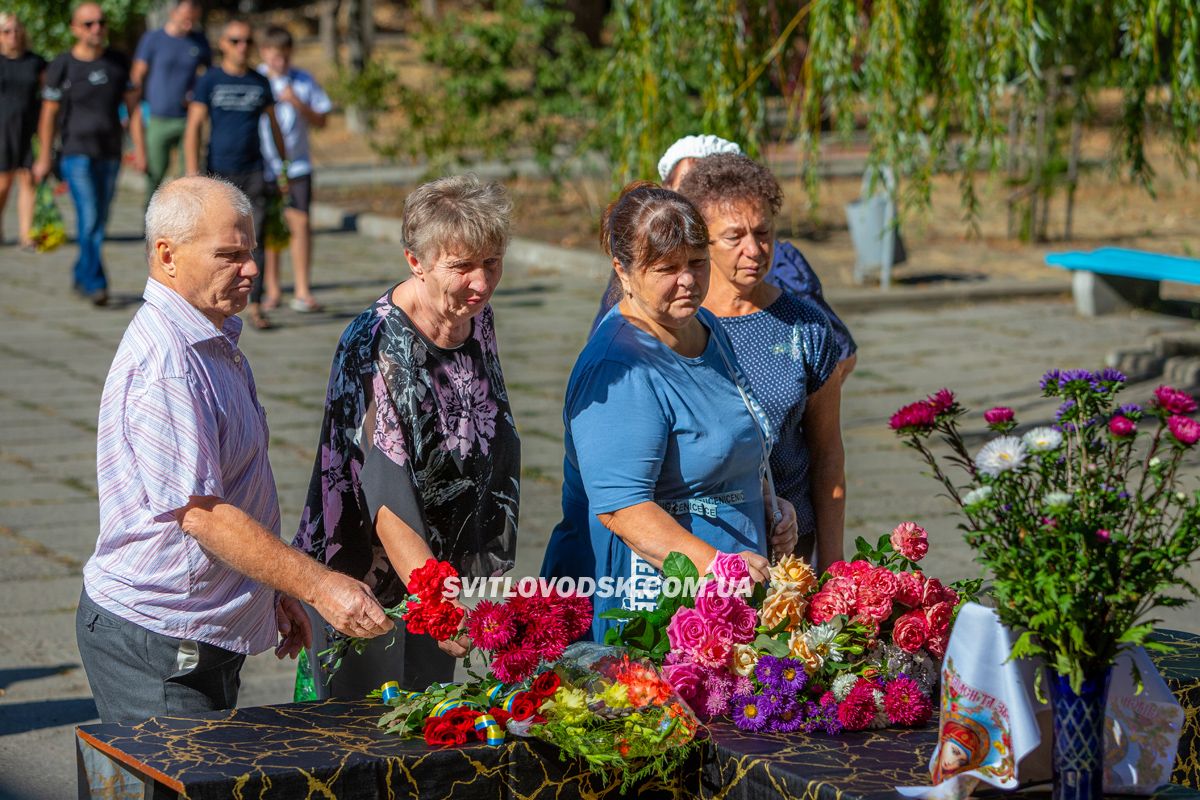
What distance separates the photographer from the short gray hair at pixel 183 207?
115 inches

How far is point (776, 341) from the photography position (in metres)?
3.70

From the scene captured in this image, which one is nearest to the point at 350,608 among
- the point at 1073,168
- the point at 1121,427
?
the point at 1121,427

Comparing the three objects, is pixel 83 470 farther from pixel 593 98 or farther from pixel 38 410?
pixel 593 98

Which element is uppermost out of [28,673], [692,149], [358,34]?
[692,149]

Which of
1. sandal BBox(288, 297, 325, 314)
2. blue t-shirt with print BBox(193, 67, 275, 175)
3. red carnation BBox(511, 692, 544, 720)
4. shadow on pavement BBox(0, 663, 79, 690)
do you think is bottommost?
shadow on pavement BBox(0, 663, 79, 690)

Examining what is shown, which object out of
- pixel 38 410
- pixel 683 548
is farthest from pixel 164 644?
pixel 38 410

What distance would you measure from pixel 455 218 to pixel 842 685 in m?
1.18

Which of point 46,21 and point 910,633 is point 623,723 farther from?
point 46,21

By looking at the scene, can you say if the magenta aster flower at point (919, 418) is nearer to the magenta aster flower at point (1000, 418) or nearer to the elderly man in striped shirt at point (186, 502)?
the magenta aster flower at point (1000, 418)

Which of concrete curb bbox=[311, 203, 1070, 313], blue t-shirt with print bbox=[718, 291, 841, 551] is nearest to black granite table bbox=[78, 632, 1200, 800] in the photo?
blue t-shirt with print bbox=[718, 291, 841, 551]

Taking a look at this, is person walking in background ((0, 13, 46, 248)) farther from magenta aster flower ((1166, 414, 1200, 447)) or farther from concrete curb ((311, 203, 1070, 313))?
magenta aster flower ((1166, 414, 1200, 447))

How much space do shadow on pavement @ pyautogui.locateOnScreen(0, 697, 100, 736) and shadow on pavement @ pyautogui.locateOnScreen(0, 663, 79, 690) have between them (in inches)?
6.7

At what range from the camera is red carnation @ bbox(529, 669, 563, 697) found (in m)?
2.63

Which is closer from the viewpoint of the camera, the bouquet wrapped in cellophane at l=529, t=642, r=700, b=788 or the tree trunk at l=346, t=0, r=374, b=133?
the bouquet wrapped in cellophane at l=529, t=642, r=700, b=788
